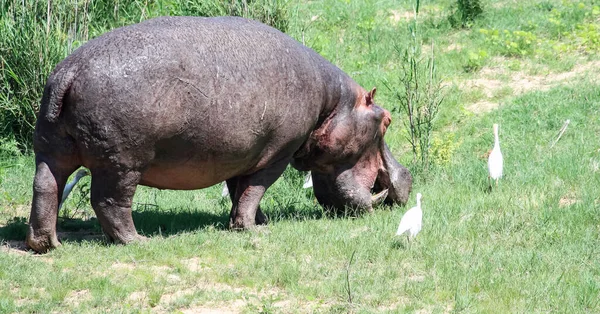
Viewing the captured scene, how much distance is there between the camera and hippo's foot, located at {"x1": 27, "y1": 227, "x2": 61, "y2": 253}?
23.4ft

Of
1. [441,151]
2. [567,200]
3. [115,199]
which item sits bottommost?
[441,151]

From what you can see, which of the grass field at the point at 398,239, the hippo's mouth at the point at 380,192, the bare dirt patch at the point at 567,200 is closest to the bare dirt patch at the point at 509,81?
the grass field at the point at 398,239

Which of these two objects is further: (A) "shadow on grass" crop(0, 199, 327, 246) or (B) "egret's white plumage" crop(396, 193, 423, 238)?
(A) "shadow on grass" crop(0, 199, 327, 246)

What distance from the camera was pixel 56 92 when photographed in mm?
6828

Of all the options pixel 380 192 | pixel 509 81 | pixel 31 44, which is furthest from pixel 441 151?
pixel 31 44

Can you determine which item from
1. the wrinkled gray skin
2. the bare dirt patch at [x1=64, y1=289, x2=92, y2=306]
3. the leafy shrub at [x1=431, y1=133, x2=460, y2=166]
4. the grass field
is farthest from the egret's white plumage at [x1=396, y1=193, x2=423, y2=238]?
the leafy shrub at [x1=431, y1=133, x2=460, y2=166]

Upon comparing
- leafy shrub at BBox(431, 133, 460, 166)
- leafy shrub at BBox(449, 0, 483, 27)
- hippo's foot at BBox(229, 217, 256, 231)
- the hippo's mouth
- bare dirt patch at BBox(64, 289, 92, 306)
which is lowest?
leafy shrub at BBox(431, 133, 460, 166)

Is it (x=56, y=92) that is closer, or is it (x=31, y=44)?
(x=56, y=92)

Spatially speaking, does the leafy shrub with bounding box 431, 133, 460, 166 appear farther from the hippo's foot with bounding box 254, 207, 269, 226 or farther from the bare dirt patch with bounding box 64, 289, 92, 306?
the bare dirt patch with bounding box 64, 289, 92, 306

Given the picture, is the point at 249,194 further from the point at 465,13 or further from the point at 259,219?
the point at 465,13

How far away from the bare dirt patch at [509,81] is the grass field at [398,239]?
3 cm

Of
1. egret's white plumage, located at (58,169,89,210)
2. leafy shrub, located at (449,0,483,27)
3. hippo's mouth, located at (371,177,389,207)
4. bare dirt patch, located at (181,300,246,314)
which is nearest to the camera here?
bare dirt patch, located at (181,300,246,314)

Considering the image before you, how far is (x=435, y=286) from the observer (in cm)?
650

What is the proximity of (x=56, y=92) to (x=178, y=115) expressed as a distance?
885 millimetres
